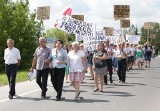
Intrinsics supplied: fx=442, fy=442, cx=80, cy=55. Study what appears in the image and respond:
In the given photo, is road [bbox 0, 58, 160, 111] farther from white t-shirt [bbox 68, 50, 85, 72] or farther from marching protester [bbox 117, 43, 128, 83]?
marching protester [bbox 117, 43, 128, 83]

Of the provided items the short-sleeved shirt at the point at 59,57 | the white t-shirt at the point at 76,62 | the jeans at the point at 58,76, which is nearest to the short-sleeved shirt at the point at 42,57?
the short-sleeved shirt at the point at 59,57

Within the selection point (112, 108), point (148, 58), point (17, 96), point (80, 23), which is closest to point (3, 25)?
point (148, 58)

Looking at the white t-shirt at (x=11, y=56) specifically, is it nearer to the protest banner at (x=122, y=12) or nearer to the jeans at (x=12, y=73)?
the jeans at (x=12, y=73)

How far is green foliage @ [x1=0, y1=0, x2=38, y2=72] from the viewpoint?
34.7m

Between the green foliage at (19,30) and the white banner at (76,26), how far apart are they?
1381 cm

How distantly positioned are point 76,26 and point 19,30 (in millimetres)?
15255

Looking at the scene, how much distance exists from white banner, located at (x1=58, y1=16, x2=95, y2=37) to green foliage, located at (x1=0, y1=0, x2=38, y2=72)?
13.8m

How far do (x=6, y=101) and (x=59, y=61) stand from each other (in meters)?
1.91

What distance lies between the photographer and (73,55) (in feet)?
43.4

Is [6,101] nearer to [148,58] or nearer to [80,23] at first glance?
[80,23]

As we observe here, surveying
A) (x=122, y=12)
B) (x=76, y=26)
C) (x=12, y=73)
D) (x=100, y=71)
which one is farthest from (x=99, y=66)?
(x=122, y=12)

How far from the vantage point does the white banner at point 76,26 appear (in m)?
19.4

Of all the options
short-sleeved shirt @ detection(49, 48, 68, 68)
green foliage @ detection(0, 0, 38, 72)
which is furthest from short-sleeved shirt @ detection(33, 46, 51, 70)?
green foliage @ detection(0, 0, 38, 72)

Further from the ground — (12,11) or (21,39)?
(12,11)
